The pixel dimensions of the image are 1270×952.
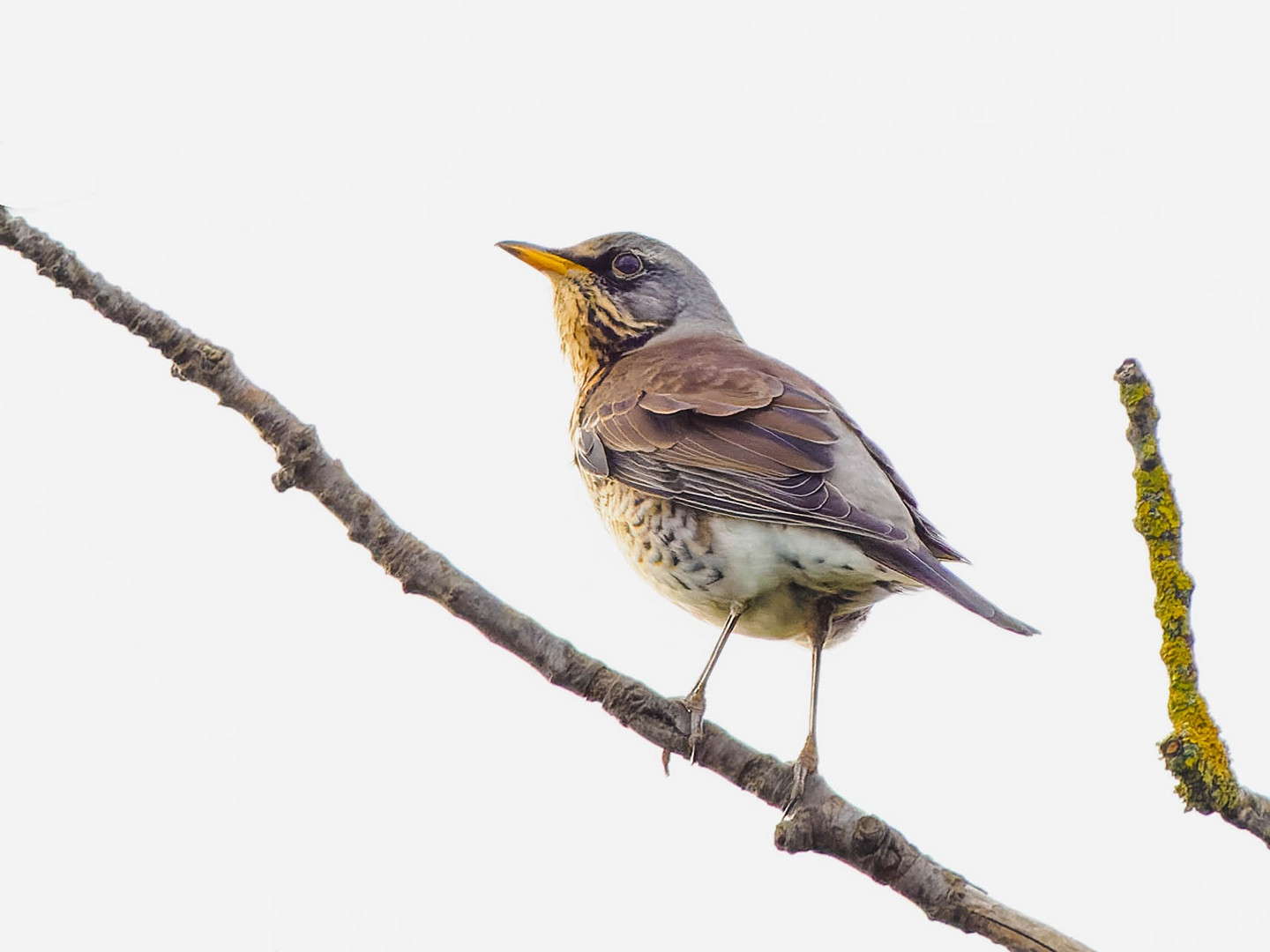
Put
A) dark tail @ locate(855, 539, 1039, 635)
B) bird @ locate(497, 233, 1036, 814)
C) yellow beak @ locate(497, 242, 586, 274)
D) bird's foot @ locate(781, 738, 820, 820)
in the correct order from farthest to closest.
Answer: yellow beak @ locate(497, 242, 586, 274) < bird @ locate(497, 233, 1036, 814) < dark tail @ locate(855, 539, 1039, 635) < bird's foot @ locate(781, 738, 820, 820)

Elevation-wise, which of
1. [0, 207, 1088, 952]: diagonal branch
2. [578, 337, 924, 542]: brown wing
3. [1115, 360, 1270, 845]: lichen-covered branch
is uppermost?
[578, 337, 924, 542]: brown wing

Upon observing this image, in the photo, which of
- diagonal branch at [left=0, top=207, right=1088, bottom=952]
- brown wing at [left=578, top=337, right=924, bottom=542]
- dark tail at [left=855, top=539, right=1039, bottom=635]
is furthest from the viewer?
brown wing at [left=578, top=337, right=924, bottom=542]

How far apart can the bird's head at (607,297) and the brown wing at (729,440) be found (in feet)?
1.76

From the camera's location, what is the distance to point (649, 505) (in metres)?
5.45

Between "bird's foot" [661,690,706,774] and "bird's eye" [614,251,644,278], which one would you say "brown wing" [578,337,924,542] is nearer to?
"bird's eye" [614,251,644,278]

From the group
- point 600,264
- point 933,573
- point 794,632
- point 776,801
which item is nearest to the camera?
point 776,801

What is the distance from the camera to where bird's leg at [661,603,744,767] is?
13.0 feet

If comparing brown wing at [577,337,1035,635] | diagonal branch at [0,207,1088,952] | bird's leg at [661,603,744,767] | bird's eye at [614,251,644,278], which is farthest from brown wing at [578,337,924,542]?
diagonal branch at [0,207,1088,952]

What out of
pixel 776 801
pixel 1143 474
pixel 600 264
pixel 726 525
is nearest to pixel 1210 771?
pixel 1143 474

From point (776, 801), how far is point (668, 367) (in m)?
2.77

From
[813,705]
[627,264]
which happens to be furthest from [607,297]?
[813,705]

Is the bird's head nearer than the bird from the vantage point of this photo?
No

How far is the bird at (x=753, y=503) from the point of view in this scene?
4.84 meters

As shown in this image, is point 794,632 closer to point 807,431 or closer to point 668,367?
point 807,431
